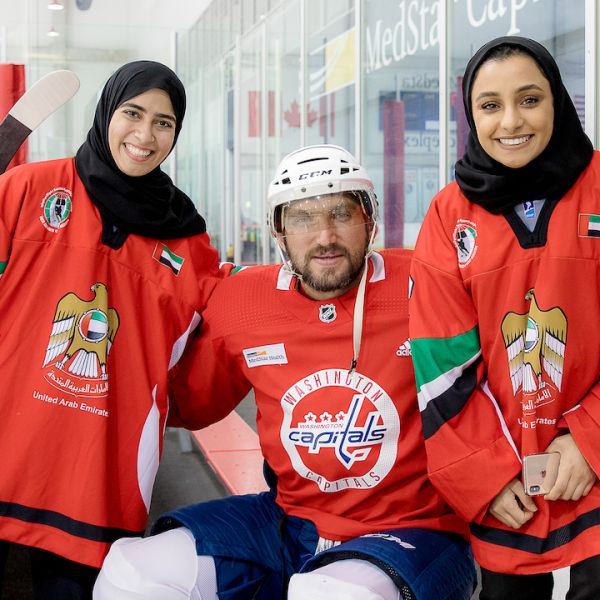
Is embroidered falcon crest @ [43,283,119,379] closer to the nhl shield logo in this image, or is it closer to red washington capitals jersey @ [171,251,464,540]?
red washington capitals jersey @ [171,251,464,540]

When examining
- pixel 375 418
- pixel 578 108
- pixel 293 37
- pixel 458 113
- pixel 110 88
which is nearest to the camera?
pixel 375 418

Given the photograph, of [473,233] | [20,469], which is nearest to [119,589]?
[20,469]

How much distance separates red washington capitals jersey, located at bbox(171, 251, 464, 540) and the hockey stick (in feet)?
2.43

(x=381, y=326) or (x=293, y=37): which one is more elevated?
(x=293, y=37)

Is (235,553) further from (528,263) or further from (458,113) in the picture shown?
(458,113)

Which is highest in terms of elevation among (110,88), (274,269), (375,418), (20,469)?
(110,88)

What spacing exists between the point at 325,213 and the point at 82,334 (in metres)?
0.59

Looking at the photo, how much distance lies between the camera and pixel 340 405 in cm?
190

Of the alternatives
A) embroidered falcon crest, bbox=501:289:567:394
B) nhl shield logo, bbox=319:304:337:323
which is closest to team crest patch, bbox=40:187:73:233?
nhl shield logo, bbox=319:304:337:323

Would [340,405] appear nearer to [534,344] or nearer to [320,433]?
[320,433]

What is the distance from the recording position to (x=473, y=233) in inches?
68.6

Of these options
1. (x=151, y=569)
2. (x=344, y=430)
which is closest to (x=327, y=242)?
(x=344, y=430)

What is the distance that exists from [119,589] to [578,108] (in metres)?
1.68

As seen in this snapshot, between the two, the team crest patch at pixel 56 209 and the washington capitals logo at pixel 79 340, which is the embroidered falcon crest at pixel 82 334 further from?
the team crest patch at pixel 56 209
